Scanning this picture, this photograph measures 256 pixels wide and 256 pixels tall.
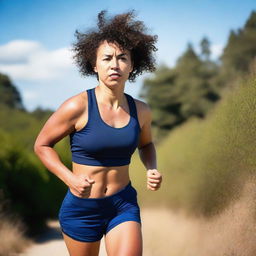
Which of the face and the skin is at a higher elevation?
the face

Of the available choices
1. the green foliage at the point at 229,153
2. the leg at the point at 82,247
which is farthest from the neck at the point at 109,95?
the green foliage at the point at 229,153

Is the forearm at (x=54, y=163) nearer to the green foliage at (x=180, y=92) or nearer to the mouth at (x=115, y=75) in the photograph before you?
the mouth at (x=115, y=75)

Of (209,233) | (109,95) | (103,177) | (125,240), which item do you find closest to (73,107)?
(109,95)

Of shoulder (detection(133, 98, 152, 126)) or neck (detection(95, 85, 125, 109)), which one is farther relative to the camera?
shoulder (detection(133, 98, 152, 126))

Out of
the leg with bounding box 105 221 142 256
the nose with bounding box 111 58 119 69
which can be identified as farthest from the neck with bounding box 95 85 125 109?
the leg with bounding box 105 221 142 256

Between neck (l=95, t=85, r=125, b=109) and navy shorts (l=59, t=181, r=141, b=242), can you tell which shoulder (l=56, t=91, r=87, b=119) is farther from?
navy shorts (l=59, t=181, r=141, b=242)

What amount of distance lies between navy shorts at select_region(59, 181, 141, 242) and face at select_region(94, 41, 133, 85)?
68 cm

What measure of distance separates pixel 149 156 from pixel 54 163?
71 centimetres

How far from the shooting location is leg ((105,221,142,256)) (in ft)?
10.1

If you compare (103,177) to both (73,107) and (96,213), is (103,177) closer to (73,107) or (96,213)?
(96,213)

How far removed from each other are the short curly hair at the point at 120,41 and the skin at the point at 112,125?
8 cm

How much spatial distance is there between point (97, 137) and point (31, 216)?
9536 mm

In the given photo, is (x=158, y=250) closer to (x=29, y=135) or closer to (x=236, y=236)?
(x=236, y=236)

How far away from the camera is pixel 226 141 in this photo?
4898 millimetres
